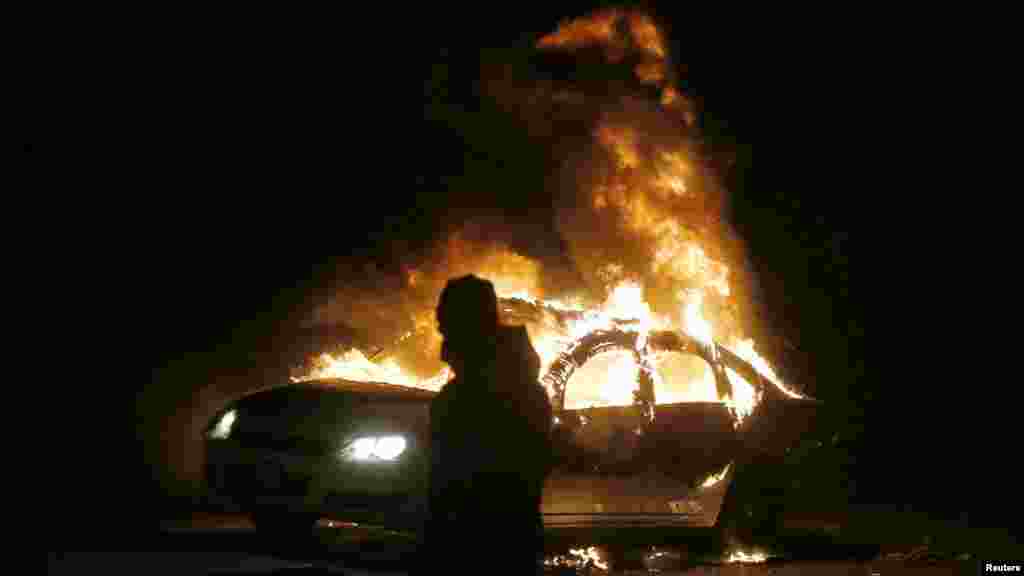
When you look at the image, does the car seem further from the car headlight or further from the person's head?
the person's head

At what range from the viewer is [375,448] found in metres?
10.1

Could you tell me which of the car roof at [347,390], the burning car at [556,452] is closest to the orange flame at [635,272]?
the burning car at [556,452]

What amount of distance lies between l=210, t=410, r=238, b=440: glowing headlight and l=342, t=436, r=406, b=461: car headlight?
4.18 ft

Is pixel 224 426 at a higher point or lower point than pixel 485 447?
higher

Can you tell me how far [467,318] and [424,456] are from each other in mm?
6524

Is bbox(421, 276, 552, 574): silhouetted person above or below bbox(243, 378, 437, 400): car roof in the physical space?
below

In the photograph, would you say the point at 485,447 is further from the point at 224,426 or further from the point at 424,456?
the point at 224,426

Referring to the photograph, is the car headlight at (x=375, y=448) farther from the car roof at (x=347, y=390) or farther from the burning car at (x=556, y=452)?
the car roof at (x=347, y=390)

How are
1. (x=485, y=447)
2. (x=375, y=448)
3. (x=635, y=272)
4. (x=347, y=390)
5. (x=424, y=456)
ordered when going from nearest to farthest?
(x=485, y=447) < (x=424, y=456) < (x=375, y=448) < (x=347, y=390) < (x=635, y=272)

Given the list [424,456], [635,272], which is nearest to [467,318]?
[424,456]

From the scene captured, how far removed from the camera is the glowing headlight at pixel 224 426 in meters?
10.9

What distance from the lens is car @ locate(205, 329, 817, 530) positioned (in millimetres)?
10008

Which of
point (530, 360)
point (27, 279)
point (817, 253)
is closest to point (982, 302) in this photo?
point (817, 253)

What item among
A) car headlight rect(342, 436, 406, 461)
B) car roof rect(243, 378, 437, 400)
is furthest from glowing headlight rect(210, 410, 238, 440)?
car headlight rect(342, 436, 406, 461)
